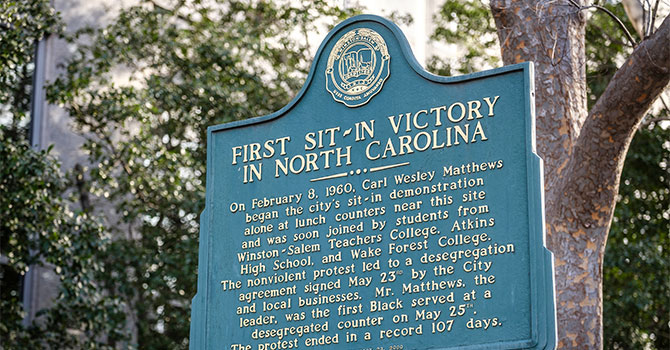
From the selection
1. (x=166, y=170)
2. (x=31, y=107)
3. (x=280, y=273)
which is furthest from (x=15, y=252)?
(x=280, y=273)

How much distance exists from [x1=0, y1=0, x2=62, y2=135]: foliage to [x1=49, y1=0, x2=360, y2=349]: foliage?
752mm

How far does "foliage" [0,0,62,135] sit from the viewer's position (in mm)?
14922

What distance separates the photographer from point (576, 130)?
37.2ft

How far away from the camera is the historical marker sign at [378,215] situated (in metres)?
7.65

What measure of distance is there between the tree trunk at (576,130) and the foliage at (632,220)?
637cm

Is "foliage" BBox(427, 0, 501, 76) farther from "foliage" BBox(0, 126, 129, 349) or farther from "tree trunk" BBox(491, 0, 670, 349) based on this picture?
"foliage" BBox(0, 126, 129, 349)

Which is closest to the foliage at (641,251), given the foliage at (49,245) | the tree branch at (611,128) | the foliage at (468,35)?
the foliage at (468,35)

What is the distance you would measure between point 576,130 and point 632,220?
8056mm

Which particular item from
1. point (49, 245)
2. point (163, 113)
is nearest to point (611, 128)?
point (49, 245)

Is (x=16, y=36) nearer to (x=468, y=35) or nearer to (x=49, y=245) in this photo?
(x=49, y=245)

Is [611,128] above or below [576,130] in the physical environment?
below

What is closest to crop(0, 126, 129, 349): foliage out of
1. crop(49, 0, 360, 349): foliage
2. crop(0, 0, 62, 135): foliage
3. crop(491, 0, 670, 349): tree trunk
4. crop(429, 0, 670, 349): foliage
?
crop(0, 0, 62, 135): foliage

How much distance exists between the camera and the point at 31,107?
59.1 ft

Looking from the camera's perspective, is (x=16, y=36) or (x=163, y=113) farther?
(x=163, y=113)
